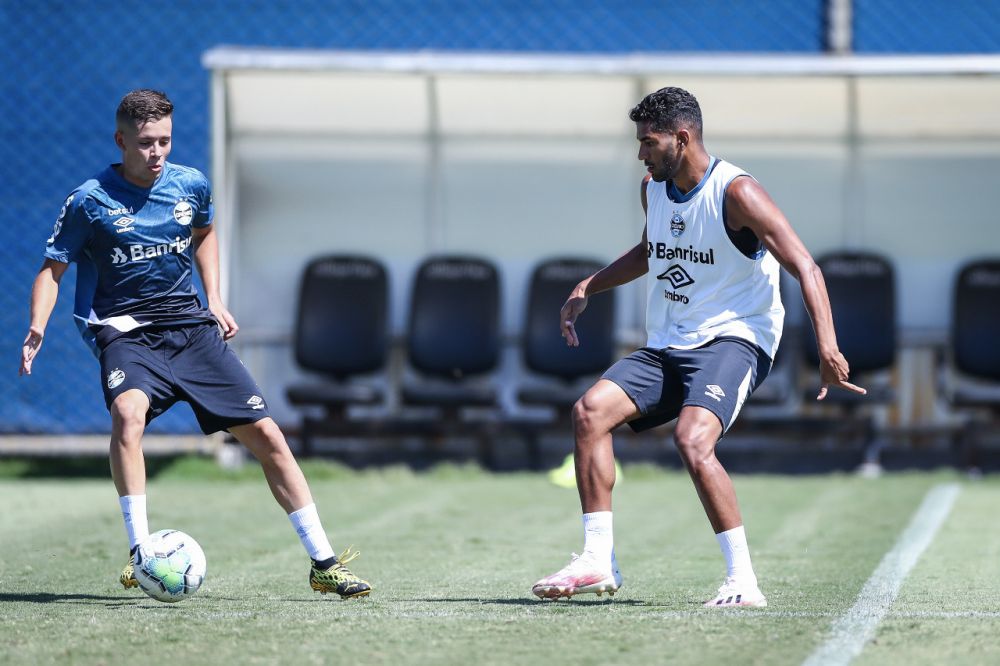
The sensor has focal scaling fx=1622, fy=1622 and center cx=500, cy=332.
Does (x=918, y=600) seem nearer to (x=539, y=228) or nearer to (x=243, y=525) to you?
(x=243, y=525)

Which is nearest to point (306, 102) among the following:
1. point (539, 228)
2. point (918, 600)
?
point (539, 228)

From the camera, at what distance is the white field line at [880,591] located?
4527 mm

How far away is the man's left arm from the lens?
625 cm

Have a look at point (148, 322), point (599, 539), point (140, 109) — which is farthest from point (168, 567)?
point (140, 109)

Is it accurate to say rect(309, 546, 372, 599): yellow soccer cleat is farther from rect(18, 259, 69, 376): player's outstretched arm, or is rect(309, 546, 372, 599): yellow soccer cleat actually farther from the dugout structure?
the dugout structure

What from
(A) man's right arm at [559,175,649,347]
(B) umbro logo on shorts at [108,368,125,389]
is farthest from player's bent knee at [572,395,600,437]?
(B) umbro logo on shorts at [108,368,125,389]

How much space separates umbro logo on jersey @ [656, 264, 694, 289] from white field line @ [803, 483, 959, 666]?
1.25 m

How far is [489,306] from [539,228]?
89cm

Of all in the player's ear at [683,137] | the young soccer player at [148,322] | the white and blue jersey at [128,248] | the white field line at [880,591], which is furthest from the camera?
the white and blue jersey at [128,248]

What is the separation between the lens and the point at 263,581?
20.8 feet

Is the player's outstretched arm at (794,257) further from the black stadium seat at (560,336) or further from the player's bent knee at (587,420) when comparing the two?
the black stadium seat at (560,336)

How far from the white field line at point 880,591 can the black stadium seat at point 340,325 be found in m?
4.42

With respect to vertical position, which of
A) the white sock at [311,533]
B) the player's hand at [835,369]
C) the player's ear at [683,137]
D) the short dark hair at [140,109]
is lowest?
the white sock at [311,533]

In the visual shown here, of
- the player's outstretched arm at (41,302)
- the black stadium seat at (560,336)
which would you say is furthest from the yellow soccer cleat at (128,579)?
the black stadium seat at (560,336)
